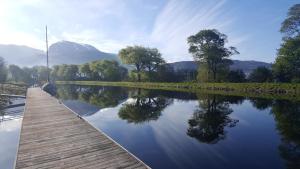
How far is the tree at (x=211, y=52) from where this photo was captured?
60531 mm

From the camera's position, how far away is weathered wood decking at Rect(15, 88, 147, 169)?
28.2ft

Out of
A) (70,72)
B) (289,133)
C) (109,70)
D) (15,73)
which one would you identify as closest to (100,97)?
(289,133)

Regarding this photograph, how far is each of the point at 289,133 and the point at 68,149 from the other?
41.6ft

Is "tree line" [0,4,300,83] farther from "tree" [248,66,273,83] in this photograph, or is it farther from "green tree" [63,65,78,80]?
"green tree" [63,65,78,80]

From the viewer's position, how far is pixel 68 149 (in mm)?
10125

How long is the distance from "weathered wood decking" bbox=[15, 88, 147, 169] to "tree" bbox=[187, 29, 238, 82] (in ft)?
164

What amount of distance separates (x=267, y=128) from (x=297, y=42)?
34678mm

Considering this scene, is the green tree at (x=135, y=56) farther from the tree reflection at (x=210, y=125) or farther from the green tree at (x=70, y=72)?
the green tree at (x=70, y=72)

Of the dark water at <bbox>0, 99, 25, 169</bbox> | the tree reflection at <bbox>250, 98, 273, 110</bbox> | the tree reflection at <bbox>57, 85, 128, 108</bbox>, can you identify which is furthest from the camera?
the tree reflection at <bbox>57, 85, 128, 108</bbox>

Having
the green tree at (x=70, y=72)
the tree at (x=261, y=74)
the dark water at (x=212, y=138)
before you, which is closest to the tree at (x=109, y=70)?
the green tree at (x=70, y=72)

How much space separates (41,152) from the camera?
32.1 feet

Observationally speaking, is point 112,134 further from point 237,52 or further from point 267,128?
point 237,52

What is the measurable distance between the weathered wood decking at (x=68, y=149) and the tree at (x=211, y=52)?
164 ft

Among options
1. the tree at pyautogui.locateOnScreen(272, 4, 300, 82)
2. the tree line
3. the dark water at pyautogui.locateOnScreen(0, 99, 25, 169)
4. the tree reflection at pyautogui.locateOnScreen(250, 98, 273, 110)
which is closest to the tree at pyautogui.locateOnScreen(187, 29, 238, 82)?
the tree line
